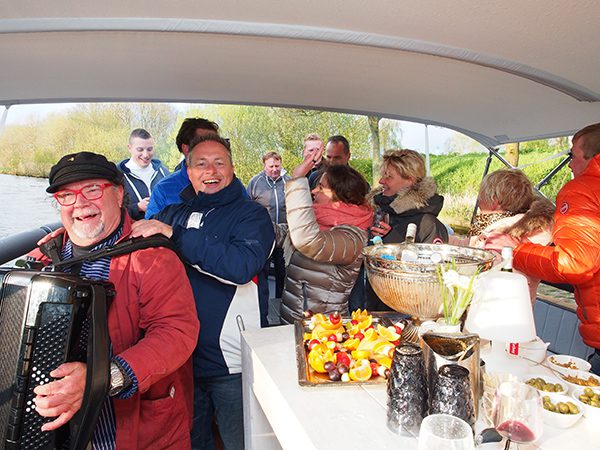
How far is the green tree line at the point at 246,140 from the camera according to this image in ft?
32.0

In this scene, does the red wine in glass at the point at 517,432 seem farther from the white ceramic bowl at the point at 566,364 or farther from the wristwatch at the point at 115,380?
the wristwatch at the point at 115,380

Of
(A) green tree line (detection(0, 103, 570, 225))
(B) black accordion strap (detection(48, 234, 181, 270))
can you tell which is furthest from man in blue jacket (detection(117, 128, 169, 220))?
(A) green tree line (detection(0, 103, 570, 225))

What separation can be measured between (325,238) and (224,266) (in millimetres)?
568

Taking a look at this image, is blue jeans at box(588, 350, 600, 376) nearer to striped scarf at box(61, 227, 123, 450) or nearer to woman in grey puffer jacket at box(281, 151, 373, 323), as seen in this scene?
woman in grey puffer jacket at box(281, 151, 373, 323)

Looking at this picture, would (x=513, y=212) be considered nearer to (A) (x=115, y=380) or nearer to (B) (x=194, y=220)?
(B) (x=194, y=220)

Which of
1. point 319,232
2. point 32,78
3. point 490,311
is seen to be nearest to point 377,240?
point 319,232

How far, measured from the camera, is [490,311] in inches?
48.1

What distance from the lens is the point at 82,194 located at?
1.63 metres

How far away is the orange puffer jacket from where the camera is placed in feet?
6.17

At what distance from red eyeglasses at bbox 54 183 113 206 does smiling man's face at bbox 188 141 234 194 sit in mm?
459

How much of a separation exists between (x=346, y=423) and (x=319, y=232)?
1122mm

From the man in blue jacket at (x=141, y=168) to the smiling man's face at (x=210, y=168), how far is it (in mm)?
2333

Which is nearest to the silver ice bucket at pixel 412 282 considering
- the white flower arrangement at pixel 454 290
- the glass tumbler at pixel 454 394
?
the white flower arrangement at pixel 454 290

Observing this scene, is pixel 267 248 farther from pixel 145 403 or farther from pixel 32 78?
pixel 32 78
